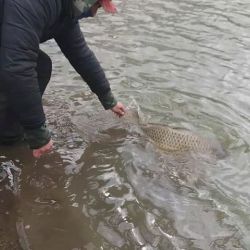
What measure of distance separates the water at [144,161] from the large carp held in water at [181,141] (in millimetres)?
100

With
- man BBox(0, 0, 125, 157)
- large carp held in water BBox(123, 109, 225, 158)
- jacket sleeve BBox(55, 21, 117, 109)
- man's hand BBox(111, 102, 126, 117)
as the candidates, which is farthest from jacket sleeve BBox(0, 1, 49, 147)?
large carp held in water BBox(123, 109, 225, 158)

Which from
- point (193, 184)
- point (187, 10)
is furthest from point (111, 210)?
point (187, 10)

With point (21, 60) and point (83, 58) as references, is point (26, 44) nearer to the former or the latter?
point (21, 60)

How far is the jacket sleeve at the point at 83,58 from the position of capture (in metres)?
4.21

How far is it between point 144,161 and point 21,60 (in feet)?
5.31

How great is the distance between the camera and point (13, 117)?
14.0 feet

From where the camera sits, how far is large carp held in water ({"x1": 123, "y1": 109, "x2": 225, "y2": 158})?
4.53 m

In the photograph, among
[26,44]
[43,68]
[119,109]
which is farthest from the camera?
[119,109]

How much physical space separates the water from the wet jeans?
107 millimetres

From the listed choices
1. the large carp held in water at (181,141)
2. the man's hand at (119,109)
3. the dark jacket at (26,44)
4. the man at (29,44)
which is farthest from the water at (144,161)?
the dark jacket at (26,44)

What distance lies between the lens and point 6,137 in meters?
4.36

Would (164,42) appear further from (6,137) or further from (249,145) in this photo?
(6,137)

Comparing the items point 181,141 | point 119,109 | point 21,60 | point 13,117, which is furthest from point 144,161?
point 21,60

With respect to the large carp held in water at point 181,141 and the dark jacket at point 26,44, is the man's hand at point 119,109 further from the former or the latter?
the dark jacket at point 26,44
